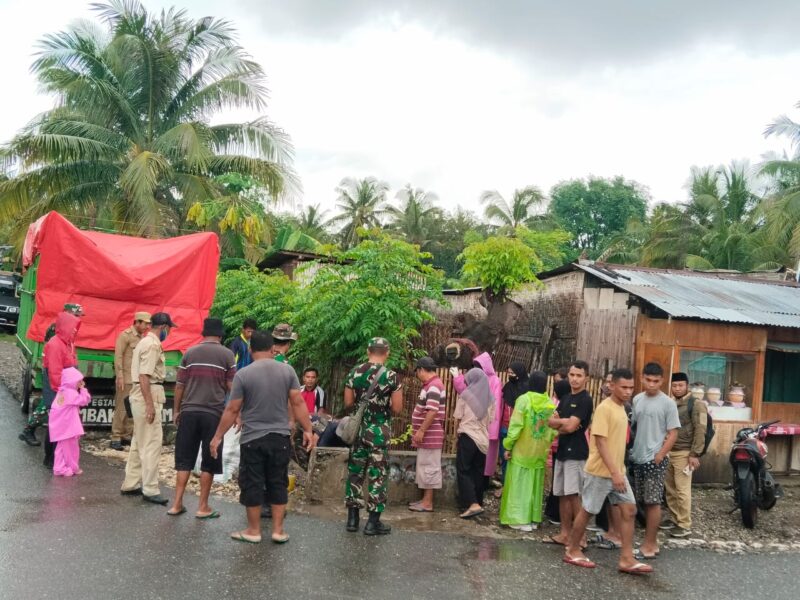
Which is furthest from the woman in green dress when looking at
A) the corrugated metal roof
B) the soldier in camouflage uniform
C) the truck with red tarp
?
the truck with red tarp

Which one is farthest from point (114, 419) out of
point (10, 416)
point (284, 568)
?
point (284, 568)

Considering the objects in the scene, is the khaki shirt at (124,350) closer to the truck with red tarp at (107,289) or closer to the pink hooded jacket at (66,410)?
the truck with red tarp at (107,289)

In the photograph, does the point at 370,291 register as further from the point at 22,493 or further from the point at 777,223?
the point at 777,223

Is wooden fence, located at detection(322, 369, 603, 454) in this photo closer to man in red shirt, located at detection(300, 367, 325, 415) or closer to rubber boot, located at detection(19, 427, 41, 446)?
man in red shirt, located at detection(300, 367, 325, 415)

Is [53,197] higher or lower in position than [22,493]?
higher

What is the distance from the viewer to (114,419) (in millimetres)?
10180

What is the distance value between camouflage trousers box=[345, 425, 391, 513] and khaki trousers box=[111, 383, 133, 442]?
4568 mm

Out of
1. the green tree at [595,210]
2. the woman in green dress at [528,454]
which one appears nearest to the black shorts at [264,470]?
the woman in green dress at [528,454]

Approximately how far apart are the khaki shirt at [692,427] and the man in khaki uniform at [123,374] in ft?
20.1

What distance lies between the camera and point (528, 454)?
24.5ft

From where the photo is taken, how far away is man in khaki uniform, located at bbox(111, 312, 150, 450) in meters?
9.53

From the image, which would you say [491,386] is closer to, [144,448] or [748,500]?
[748,500]

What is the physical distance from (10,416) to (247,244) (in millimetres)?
Answer: 9119

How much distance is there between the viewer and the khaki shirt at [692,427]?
7.57 m
